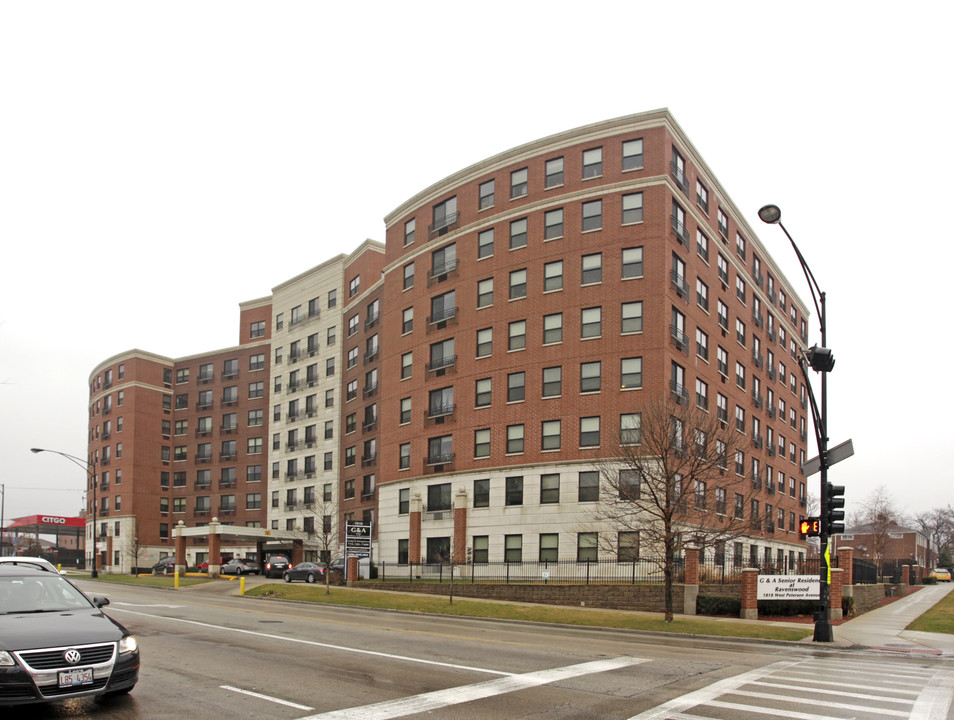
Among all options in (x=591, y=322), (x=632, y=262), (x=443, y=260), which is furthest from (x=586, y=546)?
(x=443, y=260)

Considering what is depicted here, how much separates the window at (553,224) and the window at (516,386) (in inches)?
306

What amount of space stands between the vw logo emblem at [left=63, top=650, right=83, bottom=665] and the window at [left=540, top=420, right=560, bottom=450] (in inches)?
1404

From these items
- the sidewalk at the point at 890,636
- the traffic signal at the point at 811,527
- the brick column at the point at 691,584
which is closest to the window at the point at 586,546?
the brick column at the point at 691,584

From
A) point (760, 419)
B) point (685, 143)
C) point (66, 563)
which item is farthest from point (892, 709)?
point (66, 563)

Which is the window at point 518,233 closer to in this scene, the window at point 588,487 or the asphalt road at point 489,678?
the window at point 588,487

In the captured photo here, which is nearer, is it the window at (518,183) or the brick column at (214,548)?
the window at (518,183)

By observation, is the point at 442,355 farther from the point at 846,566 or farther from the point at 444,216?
the point at 846,566

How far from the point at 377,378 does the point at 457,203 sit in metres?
16.6

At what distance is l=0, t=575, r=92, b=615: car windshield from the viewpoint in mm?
10305

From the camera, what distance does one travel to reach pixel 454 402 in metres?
48.8

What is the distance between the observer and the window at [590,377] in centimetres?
4306

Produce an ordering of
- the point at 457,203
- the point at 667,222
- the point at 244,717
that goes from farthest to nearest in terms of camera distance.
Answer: the point at 457,203 → the point at 667,222 → the point at 244,717

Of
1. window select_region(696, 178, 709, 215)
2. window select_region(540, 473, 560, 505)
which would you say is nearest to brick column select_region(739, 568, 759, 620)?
window select_region(540, 473, 560, 505)

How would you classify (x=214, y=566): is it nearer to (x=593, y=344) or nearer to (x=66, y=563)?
(x=593, y=344)
